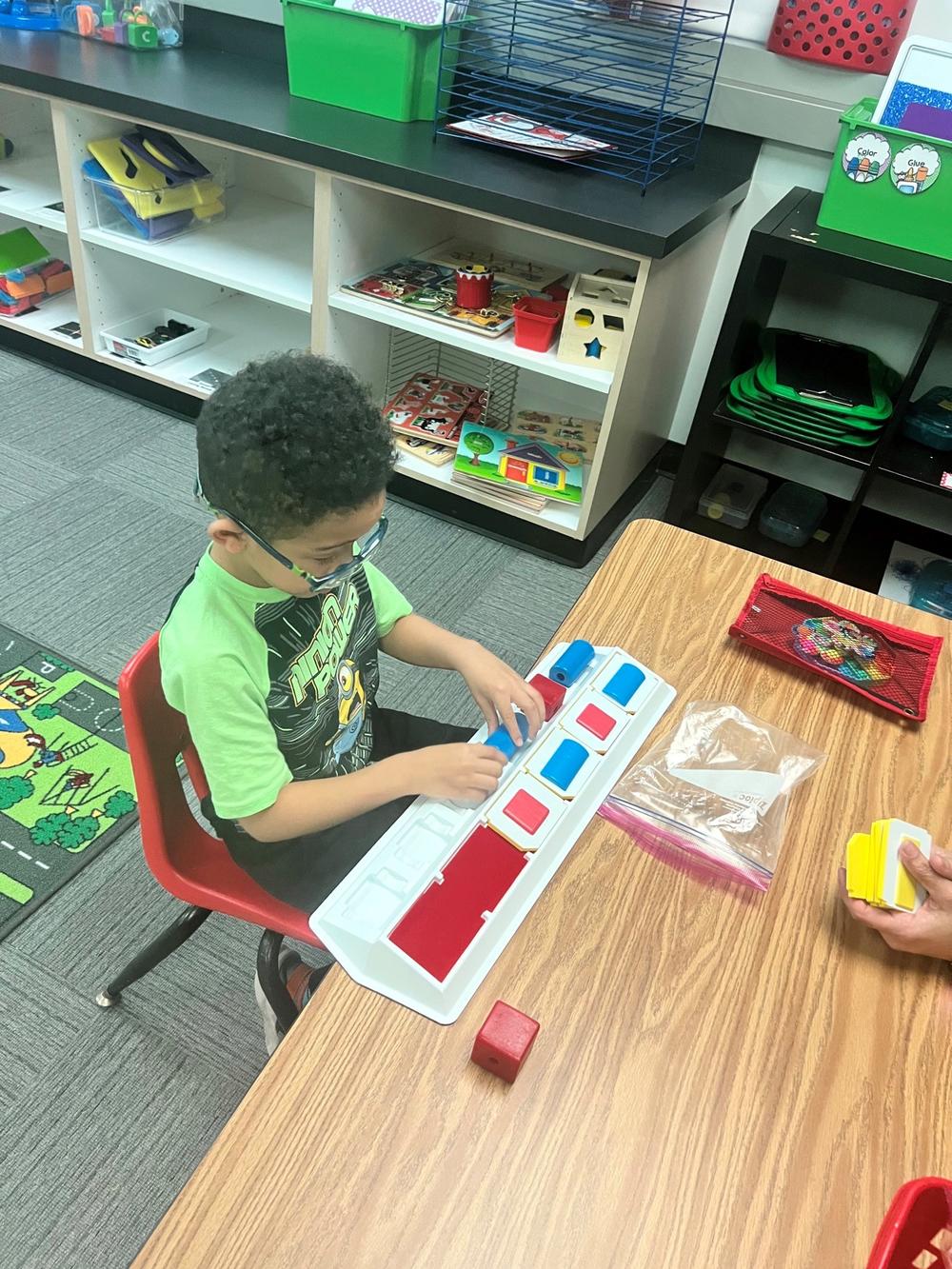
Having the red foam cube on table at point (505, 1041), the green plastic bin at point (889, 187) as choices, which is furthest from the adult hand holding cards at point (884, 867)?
the green plastic bin at point (889, 187)

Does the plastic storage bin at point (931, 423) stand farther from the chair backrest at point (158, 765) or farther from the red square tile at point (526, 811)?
the chair backrest at point (158, 765)

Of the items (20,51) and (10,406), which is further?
(10,406)

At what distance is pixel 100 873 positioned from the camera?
139 centimetres

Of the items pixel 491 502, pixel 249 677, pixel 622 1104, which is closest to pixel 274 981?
pixel 249 677

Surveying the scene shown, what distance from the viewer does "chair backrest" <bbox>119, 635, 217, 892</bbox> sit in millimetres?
813

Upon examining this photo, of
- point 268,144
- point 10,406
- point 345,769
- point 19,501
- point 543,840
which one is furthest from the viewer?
point 10,406

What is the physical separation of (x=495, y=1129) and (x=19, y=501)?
6.34 feet

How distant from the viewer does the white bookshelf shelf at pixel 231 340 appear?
2.41 m

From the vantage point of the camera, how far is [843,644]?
94 cm

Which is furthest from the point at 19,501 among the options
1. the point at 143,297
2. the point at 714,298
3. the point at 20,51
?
the point at 714,298

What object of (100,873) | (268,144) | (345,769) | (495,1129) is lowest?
(100,873)

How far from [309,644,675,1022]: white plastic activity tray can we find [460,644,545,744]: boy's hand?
19mm

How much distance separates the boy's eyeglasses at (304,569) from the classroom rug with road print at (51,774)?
33.5 inches

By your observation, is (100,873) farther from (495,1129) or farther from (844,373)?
(844,373)
